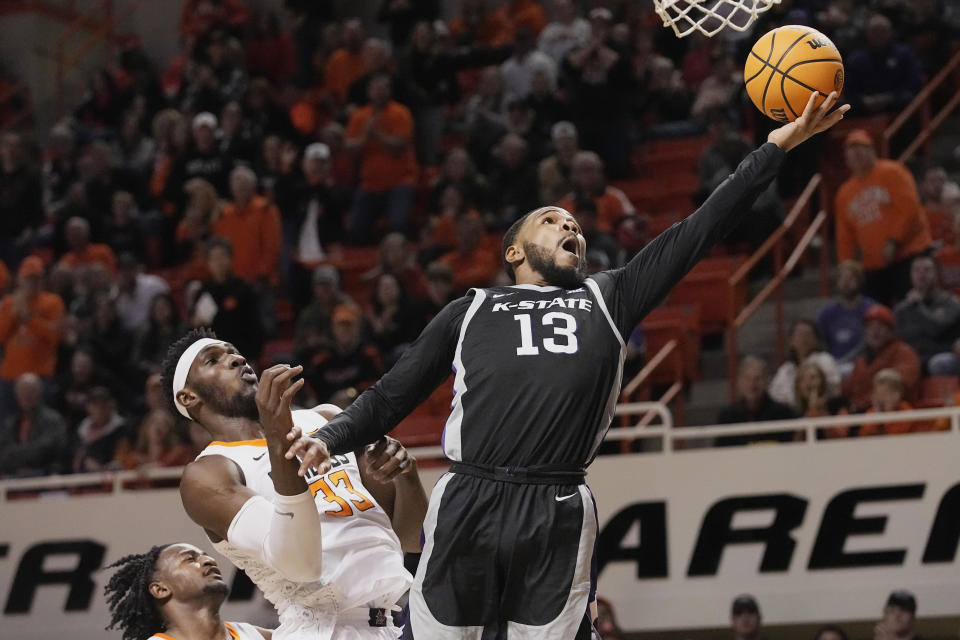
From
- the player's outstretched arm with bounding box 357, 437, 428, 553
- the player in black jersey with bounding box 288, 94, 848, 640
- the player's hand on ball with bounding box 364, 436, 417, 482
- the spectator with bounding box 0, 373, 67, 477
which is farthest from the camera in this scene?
the spectator with bounding box 0, 373, 67, 477

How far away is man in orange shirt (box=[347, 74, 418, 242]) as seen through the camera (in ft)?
47.5

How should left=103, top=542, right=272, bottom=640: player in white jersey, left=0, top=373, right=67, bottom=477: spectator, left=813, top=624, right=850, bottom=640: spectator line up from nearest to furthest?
left=103, top=542, right=272, bottom=640: player in white jersey → left=813, top=624, right=850, bottom=640: spectator → left=0, top=373, right=67, bottom=477: spectator

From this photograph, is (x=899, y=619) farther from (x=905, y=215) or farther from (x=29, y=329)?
(x=29, y=329)

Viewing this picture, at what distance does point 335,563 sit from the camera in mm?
5750

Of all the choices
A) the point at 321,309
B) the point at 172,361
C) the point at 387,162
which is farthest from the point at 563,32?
the point at 172,361

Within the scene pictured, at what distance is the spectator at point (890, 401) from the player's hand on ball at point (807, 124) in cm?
543

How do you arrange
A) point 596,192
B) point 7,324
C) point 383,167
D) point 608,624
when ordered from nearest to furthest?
1. point 608,624
2. point 596,192
3. point 7,324
4. point 383,167

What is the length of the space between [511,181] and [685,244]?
891 cm

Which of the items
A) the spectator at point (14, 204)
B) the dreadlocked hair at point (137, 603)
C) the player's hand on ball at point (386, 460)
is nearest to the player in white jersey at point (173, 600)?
the dreadlocked hair at point (137, 603)

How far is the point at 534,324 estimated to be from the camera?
5137 millimetres

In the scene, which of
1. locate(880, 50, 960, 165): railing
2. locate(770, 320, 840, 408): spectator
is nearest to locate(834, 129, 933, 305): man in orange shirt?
locate(770, 320, 840, 408): spectator

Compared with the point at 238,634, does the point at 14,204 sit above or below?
above

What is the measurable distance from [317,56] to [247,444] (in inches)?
470

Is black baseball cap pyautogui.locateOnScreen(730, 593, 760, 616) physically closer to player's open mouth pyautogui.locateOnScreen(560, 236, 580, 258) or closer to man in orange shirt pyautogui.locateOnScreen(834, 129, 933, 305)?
man in orange shirt pyautogui.locateOnScreen(834, 129, 933, 305)
